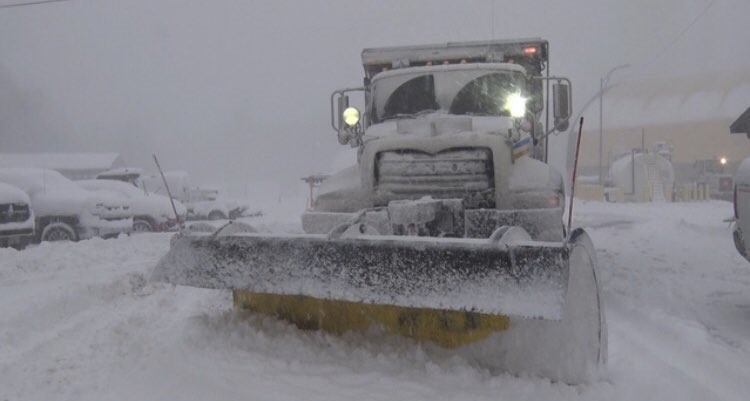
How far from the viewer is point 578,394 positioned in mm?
3113

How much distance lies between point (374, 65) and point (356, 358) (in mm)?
4490

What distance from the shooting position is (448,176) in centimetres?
469

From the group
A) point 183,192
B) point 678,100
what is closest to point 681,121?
point 678,100

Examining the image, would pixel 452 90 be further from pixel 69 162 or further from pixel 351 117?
pixel 69 162

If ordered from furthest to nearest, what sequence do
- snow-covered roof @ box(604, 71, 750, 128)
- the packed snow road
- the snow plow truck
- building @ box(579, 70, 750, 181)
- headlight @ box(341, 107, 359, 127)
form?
snow-covered roof @ box(604, 71, 750, 128) < building @ box(579, 70, 750, 181) < headlight @ box(341, 107, 359, 127) < the packed snow road < the snow plow truck

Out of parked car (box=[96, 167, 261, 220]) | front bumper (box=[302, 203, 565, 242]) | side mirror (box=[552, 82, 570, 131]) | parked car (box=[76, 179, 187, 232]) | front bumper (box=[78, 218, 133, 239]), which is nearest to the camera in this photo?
front bumper (box=[302, 203, 565, 242])

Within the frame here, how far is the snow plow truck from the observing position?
3.00 metres

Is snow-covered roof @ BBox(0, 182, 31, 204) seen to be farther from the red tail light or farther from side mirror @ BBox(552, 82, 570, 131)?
the red tail light

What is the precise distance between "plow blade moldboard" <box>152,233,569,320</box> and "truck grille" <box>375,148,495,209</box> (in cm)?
144

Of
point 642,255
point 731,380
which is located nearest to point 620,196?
point 642,255

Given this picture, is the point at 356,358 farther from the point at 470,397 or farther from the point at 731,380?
the point at 731,380

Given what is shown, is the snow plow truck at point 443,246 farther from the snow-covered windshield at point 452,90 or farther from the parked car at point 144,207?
the parked car at point 144,207

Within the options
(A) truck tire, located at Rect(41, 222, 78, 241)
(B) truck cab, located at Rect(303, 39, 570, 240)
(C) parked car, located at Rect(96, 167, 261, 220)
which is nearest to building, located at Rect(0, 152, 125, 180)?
(C) parked car, located at Rect(96, 167, 261, 220)

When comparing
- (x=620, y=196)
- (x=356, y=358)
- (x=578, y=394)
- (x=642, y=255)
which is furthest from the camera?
(x=620, y=196)
